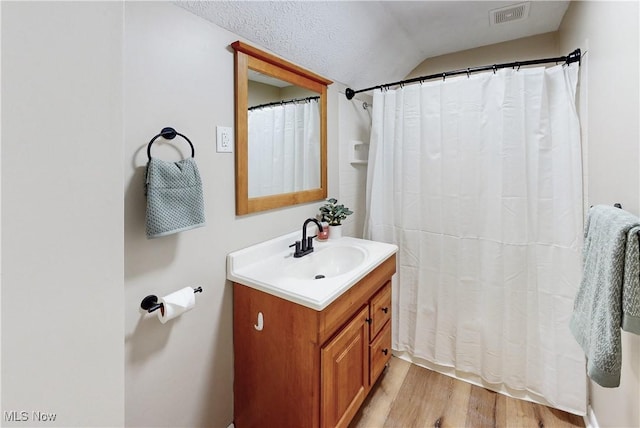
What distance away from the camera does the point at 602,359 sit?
84 cm

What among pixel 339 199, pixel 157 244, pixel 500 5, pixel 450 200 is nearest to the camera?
pixel 157 244

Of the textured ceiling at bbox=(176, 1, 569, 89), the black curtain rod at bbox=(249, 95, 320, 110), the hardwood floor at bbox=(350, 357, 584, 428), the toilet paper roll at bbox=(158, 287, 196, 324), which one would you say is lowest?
the hardwood floor at bbox=(350, 357, 584, 428)

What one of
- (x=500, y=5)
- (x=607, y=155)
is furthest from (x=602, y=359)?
(x=500, y=5)

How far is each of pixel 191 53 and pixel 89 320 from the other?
1127 mm

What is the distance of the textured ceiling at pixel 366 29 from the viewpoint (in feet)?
4.44

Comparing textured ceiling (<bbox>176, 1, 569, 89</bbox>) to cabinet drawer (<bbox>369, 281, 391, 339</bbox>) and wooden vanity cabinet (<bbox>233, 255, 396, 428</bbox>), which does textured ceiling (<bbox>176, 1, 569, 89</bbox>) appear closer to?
wooden vanity cabinet (<bbox>233, 255, 396, 428</bbox>)

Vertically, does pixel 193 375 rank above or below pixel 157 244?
below

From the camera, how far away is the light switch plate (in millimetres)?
1323

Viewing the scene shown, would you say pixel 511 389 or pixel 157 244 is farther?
pixel 511 389

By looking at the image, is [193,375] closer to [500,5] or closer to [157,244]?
[157,244]

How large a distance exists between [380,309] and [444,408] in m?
0.67

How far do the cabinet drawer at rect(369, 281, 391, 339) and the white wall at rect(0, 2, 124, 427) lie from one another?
4.32 feet

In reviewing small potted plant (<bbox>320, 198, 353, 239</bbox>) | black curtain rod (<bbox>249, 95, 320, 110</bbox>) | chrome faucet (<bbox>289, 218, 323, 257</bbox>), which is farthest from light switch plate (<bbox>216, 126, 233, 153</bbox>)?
small potted plant (<bbox>320, 198, 353, 239</bbox>)

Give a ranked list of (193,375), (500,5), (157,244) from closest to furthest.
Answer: (157,244) < (193,375) < (500,5)
